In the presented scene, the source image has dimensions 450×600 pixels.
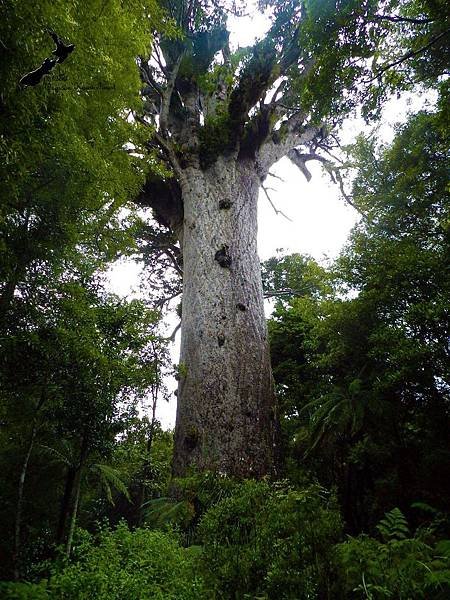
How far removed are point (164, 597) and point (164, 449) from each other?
9850 mm

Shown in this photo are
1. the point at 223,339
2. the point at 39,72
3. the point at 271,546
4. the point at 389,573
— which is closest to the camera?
the point at 389,573

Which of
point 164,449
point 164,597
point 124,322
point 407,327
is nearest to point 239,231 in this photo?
point 124,322

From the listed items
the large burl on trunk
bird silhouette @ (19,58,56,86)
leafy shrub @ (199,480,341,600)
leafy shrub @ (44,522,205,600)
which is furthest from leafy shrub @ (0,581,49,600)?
bird silhouette @ (19,58,56,86)

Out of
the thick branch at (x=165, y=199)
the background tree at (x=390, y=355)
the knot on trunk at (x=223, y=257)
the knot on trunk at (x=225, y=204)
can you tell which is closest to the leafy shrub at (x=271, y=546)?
the background tree at (x=390, y=355)

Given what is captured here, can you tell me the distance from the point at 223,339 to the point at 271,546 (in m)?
3.71

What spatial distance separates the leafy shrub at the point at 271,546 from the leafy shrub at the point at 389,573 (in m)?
0.12

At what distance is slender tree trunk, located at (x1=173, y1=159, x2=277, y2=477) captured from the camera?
15.1 feet

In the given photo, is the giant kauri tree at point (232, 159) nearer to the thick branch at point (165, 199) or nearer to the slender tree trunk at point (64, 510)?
the thick branch at point (165, 199)

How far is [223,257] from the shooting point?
6.38 metres

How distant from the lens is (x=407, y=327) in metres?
4.99

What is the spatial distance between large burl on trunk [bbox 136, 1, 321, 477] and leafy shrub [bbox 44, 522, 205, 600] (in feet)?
6.25

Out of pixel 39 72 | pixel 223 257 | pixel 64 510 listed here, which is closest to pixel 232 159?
pixel 223 257

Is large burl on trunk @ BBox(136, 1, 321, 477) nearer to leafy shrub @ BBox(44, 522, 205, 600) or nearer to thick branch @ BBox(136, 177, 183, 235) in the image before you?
thick branch @ BBox(136, 177, 183, 235)

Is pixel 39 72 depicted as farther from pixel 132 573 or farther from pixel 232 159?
pixel 232 159
